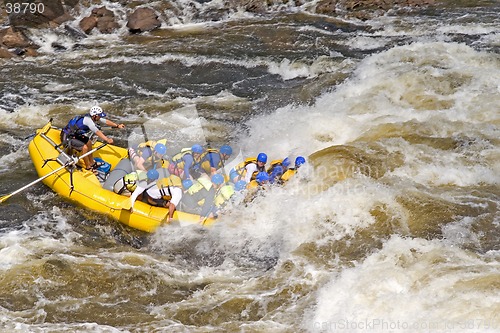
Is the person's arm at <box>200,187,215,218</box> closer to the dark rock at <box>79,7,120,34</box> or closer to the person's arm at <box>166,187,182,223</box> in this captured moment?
the person's arm at <box>166,187,182,223</box>

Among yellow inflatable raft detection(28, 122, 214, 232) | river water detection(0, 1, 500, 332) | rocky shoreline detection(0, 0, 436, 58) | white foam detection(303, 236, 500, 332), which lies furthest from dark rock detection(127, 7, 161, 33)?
white foam detection(303, 236, 500, 332)

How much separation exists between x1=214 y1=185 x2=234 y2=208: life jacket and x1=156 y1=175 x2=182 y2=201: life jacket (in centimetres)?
56

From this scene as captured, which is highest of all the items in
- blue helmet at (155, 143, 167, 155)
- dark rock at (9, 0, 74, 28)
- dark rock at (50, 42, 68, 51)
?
blue helmet at (155, 143, 167, 155)

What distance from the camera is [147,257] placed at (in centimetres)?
742

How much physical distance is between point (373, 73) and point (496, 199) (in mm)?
4704

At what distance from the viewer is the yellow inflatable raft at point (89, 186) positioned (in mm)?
7871

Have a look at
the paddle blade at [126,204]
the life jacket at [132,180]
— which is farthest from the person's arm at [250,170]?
the paddle blade at [126,204]


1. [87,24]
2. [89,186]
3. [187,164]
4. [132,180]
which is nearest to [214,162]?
[187,164]

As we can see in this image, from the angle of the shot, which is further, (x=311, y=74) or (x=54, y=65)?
(x=54, y=65)

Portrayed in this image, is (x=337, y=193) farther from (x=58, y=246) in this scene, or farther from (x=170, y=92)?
(x=170, y=92)

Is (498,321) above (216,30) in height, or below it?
above

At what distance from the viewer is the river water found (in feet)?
20.7

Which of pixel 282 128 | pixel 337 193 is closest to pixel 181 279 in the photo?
pixel 337 193

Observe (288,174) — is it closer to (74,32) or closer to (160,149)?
(160,149)
